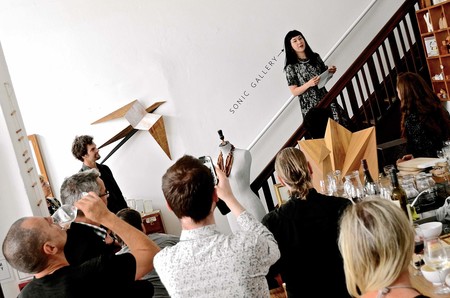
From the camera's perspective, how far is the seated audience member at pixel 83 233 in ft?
8.36

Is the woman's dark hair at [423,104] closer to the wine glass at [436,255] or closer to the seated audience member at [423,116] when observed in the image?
the seated audience member at [423,116]

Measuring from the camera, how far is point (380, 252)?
5.17ft

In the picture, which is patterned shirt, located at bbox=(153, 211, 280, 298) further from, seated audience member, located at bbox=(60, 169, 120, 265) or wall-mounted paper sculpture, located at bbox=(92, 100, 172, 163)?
wall-mounted paper sculpture, located at bbox=(92, 100, 172, 163)

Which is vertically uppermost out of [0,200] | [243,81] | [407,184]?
[243,81]

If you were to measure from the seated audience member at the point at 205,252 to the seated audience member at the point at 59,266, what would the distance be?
0.24 metres

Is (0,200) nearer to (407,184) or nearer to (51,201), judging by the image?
(51,201)

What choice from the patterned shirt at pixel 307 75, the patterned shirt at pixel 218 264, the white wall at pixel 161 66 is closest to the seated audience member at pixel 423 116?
the patterned shirt at pixel 307 75

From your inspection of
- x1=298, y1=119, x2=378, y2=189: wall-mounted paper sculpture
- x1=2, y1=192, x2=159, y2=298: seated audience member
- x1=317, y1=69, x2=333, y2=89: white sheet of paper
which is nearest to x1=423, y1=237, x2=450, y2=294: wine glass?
x1=2, y1=192, x2=159, y2=298: seated audience member

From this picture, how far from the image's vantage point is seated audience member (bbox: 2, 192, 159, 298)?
2076 millimetres

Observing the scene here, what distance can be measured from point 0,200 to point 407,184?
2701 mm

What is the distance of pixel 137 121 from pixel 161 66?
0.71m

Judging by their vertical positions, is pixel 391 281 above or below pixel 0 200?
below

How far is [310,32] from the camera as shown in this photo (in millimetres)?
6754

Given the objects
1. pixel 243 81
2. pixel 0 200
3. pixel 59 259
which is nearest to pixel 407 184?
pixel 59 259
